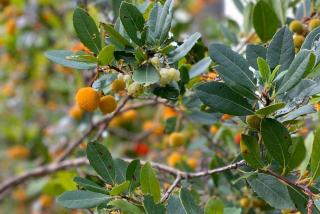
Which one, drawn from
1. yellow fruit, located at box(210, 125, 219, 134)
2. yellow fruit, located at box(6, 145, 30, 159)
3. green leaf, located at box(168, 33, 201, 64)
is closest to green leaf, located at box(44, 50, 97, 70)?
green leaf, located at box(168, 33, 201, 64)

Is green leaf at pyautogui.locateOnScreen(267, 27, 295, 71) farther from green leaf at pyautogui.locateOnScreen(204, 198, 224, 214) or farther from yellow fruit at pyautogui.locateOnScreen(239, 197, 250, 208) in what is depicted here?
yellow fruit at pyautogui.locateOnScreen(239, 197, 250, 208)

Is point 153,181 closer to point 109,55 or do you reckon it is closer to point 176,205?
point 176,205

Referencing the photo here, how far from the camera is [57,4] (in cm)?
310

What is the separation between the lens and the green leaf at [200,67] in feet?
3.68

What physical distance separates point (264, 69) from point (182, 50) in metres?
0.18

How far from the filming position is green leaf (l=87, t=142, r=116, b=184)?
0.97 m

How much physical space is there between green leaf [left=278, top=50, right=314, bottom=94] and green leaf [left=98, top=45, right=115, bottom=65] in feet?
1.03

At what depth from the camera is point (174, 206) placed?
90 cm

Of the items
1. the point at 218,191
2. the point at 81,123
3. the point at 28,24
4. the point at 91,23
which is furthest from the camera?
the point at 28,24

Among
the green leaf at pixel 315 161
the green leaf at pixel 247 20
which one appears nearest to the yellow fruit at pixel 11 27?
the green leaf at pixel 247 20

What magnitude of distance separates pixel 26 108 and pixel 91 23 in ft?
7.16

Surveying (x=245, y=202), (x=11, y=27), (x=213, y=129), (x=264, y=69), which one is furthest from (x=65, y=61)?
(x=11, y=27)

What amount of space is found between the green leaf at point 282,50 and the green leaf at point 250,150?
5.9 inches

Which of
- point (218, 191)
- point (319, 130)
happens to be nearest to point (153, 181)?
point (319, 130)
